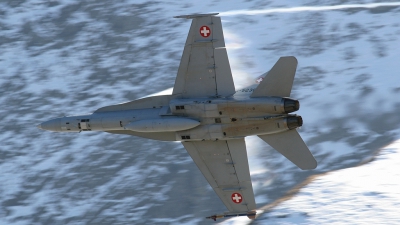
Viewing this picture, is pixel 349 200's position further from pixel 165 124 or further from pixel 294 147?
pixel 165 124

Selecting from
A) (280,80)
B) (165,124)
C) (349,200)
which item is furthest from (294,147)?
(349,200)

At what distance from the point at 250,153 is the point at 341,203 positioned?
8.79 metres

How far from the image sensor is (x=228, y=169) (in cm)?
Answer: 3356

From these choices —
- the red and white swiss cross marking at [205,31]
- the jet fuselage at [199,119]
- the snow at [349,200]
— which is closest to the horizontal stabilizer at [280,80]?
the jet fuselage at [199,119]

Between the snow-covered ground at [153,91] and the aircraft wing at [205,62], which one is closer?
the aircraft wing at [205,62]

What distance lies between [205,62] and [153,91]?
19955 millimetres

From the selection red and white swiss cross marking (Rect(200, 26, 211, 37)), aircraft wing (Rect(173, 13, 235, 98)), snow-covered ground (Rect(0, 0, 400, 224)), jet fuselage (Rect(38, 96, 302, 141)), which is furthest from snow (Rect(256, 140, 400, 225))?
red and white swiss cross marking (Rect(200, 26, 211, 37))

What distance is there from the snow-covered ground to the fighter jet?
4.43 metres

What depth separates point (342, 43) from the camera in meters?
52.6

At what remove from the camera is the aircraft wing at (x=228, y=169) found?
109ft

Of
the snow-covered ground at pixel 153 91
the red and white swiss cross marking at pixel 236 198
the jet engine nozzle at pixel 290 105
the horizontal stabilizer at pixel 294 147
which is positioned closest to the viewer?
the jet engine nozzle at pixel 290 105

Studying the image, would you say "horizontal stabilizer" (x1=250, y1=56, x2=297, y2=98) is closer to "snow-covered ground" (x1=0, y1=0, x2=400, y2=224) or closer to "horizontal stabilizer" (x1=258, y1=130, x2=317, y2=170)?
"horizontal stabilizer" (x1=258, y1=130, x2=317, y2=170)

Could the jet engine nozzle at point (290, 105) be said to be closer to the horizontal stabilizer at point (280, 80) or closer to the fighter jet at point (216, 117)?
the fighter jet at point (216, 117)

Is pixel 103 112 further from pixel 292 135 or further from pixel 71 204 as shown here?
pixel 71 204
